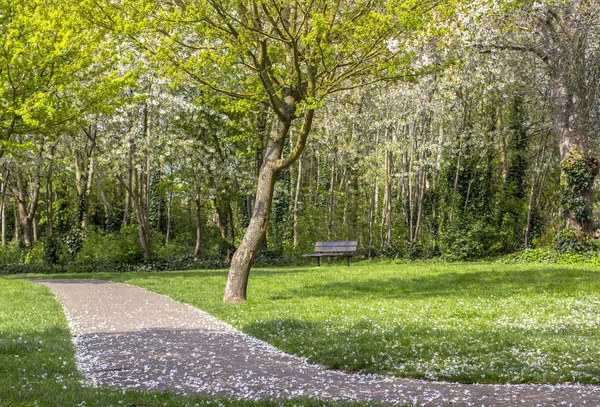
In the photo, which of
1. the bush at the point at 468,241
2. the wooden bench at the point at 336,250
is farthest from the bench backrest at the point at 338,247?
the bush at the point at 468,241

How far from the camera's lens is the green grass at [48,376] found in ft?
17.6

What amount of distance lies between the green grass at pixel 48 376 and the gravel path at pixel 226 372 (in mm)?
281

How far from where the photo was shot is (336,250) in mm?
23938

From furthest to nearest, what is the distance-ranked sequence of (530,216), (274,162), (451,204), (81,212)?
(81,212) < (451,204) < (530,216) < (274,162)

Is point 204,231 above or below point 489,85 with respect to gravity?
below

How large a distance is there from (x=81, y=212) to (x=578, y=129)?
2214 centimetres

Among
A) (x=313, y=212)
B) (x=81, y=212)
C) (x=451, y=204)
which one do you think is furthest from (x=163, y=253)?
(x=451, y=204)

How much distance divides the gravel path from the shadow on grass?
4477mm

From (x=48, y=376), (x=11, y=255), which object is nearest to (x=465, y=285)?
(x=48, y=376)

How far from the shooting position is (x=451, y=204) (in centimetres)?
2703

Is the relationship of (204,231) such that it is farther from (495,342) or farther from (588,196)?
(495,342)

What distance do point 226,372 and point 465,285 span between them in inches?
385

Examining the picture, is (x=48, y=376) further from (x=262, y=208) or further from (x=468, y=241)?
(x=468, y=241)

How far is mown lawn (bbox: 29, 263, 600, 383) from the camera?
22.7 feet
